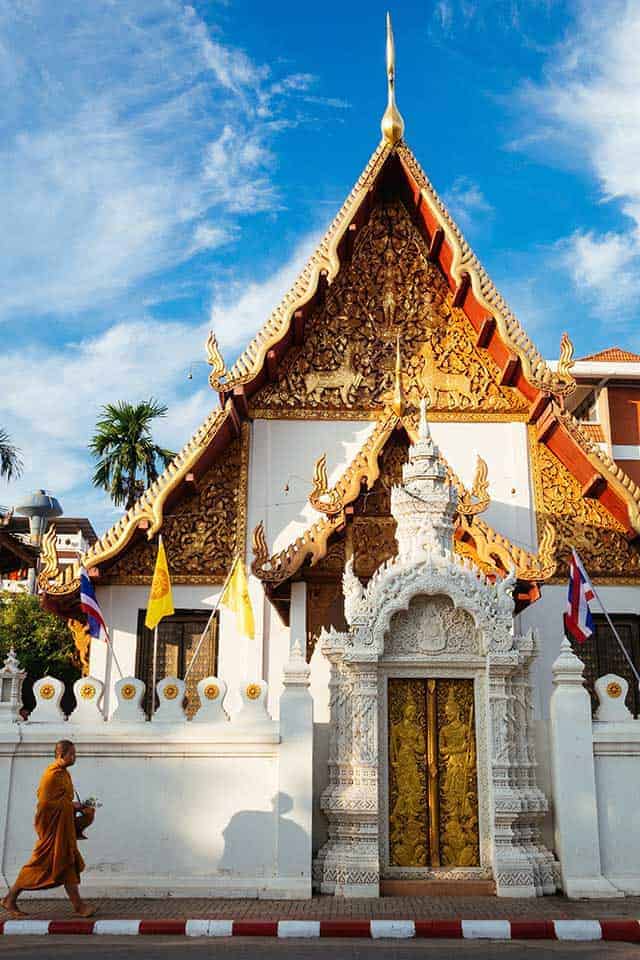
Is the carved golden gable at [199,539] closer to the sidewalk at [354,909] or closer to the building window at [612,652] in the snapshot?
the building window at [612,652]

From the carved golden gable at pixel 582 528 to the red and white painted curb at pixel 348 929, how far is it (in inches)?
245

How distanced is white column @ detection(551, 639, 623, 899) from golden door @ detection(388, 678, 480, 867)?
28.5 inches

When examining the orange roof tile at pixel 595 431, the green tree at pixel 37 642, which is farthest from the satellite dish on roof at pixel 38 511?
the orange roof tile at pixel 595 431

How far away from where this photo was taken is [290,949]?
6.65m

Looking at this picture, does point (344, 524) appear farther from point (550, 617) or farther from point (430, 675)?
point (550, 617)

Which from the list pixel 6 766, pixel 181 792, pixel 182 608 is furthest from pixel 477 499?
pixel 6 766

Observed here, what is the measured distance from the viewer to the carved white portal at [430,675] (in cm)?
859

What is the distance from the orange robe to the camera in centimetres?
739

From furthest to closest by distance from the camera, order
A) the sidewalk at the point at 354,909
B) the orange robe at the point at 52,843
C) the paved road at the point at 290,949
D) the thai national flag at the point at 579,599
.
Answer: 1. the thai national flag at the point at 579,599
2. the sidewalk at the point at 354,909
3. the orange robe at the point at 52,843
4. the paved road at the point at 290,949

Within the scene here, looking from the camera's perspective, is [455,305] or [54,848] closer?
[54,848]

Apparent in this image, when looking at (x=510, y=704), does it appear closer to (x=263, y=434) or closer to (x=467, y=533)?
(x=467, y=533)

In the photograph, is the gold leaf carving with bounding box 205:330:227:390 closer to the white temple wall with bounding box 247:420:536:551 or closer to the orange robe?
the white temple wall with bounding box 247:420:536:551

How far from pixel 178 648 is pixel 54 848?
17.9 ft

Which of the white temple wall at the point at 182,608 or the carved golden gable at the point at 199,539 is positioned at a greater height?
the carved golden gable at the point at 199,539
